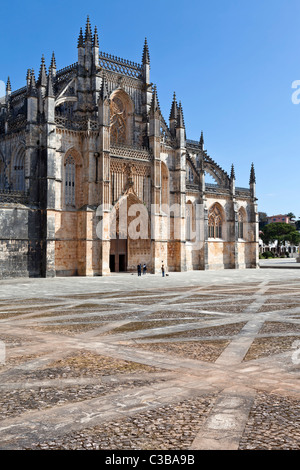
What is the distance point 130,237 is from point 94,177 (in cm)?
700

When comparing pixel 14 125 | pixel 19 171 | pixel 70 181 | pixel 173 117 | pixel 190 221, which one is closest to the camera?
pixel 70 181

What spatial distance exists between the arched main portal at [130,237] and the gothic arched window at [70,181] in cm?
479

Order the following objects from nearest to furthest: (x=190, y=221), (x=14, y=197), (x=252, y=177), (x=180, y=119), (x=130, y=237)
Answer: (x=14, y=197), (x=130, y=237), (x=180, y=119), (x=190, y=221), (x=252, y=177)

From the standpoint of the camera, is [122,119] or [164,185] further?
[164,185]

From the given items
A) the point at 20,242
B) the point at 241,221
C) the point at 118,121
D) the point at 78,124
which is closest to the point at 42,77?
the point at 78,124

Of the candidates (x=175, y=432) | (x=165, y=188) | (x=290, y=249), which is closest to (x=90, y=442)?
(x=175, y=432)

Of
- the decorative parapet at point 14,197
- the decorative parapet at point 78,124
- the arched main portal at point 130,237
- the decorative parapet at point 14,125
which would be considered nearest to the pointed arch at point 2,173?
the decorative parapet at point 14,125

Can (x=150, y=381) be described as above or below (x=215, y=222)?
below

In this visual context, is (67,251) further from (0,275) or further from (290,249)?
(290,249)

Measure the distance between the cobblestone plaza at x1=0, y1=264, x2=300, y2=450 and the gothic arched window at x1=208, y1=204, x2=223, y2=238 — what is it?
37.3m

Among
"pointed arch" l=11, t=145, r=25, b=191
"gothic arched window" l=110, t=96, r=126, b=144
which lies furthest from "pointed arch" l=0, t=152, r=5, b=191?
"gothic arched window" l=110, t=96, r=126, b=144

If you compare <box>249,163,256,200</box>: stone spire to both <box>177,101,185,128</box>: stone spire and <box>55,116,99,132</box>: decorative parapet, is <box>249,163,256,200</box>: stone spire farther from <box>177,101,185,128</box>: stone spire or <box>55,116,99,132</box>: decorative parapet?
<box>55,116,99,132</box>: decorative parapet

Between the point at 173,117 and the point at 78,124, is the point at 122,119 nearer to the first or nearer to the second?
the point at 173,117

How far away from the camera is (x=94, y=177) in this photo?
37094 mm
